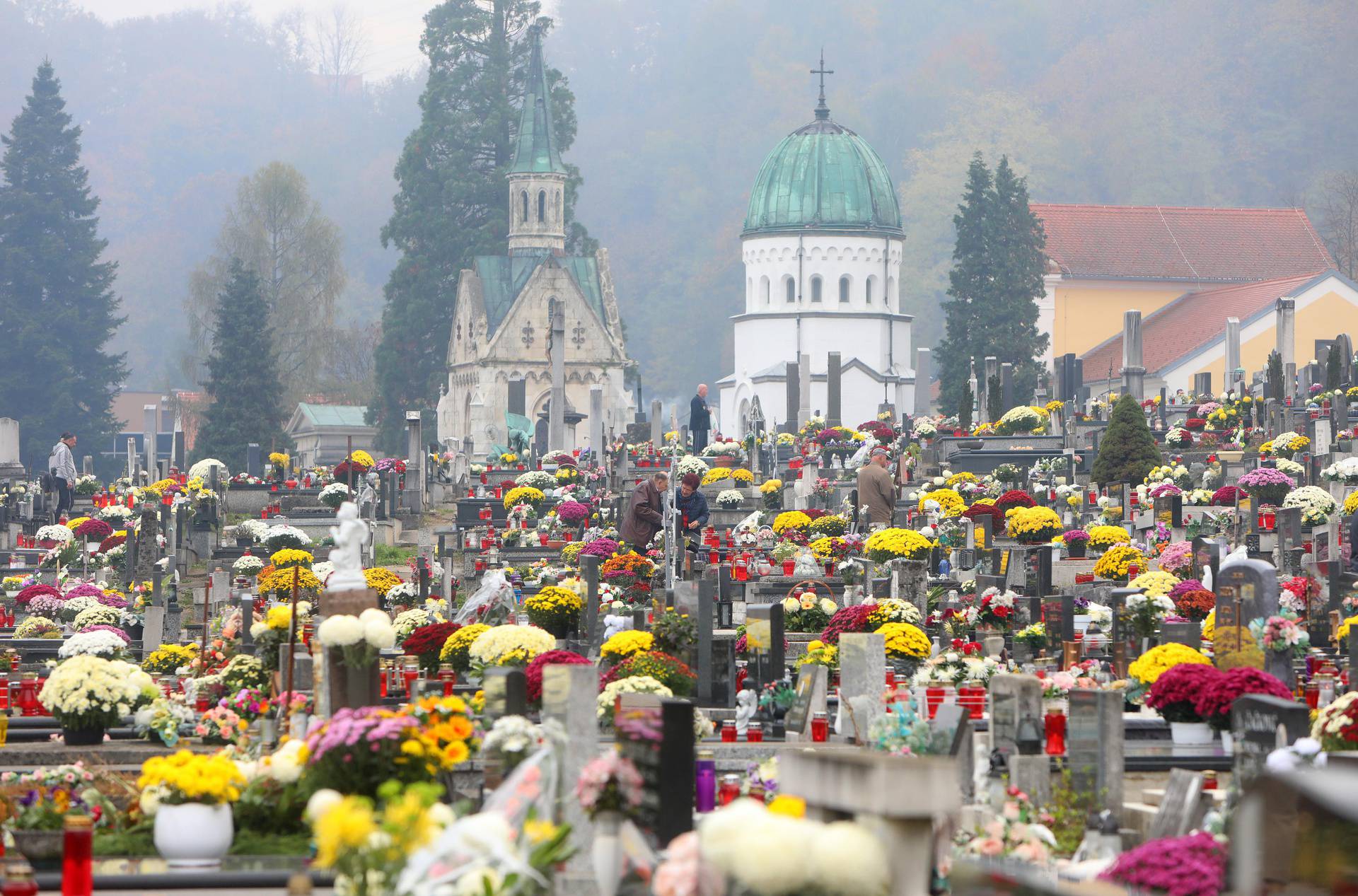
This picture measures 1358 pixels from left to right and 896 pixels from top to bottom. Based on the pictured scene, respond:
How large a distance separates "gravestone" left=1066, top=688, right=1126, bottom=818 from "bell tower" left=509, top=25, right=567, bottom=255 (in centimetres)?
6346

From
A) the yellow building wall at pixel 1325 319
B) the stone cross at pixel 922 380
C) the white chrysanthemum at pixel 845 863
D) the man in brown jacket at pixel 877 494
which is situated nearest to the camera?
the white chrysanthemum at pixel 845 863

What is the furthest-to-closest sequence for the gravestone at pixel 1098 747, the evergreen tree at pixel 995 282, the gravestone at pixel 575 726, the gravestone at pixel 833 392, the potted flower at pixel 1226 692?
the evergreen tree at pixel 995 282 → the gravestone at pixel 833 392 → the potted flower at pixel 1226 692 → the gravestone at pixel 1098 747 → the gravestone at pixel 575 726

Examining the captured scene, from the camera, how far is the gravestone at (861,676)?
13.3 metres

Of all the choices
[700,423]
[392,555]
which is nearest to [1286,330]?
[700,423]

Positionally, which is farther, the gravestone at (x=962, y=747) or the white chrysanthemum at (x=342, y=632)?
the white chrysanthemum at (x=342, y=632)

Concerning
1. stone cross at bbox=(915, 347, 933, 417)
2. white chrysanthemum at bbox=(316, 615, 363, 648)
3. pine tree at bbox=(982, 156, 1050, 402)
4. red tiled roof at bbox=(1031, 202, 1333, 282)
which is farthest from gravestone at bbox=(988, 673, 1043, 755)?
red tiled roof at bbox=(1031, 202, 1333, 282)

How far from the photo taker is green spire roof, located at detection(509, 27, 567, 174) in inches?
2926

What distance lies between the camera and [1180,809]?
33.1ft

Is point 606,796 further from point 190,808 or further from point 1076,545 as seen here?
point 1076,545

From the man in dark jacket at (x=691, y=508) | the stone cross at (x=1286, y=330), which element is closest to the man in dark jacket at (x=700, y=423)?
the stone cross at (x=1286, y=330)

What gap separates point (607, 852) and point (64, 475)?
1228 inches

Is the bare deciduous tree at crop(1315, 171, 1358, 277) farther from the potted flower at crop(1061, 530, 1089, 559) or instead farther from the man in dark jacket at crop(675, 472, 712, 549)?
the man in dark jacket at crop(675, 472, 712, 549)

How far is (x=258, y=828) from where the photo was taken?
11070 mm

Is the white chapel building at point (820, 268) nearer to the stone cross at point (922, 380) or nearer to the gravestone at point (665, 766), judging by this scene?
the stone cross at point (922, 380)
